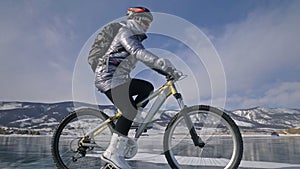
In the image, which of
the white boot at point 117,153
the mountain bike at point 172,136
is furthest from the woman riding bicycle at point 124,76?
the mountain bike at point 172,136

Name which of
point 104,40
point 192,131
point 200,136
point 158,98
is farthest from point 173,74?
point 104,40

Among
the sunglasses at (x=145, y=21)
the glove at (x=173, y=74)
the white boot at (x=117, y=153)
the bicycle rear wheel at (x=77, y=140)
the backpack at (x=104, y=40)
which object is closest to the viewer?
the white boot at (x=117, y=153)

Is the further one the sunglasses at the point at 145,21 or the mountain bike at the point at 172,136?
the sunglasses at the point at 145,21

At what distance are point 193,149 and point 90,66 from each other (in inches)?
74.6

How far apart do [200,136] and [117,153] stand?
115cm

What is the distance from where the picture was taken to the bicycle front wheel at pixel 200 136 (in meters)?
3.18

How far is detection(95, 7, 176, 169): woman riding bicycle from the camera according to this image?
311cm

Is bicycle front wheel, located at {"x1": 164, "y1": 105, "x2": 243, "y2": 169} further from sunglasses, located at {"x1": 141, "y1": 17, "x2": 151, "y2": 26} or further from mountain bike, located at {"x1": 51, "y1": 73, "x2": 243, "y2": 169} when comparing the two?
sunglasses, located at {"x1": 141, "y1": 17, "x2": 151, "y2": 26}

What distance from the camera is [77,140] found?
381 cm

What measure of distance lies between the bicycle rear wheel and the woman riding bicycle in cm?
53

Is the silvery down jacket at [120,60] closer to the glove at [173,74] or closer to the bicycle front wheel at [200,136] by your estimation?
the glove at [173,74]

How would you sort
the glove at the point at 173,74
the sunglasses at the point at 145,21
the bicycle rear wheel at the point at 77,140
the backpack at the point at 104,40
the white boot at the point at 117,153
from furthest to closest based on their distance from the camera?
the bicycle rear wheel at the point at 77,140 → the sunglasses at the point at 145,21 → the backpack at the point at 104,40 → the glove at the point at 173,74 → the white boot at the point at 117,153

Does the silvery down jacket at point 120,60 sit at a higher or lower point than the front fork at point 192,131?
higher

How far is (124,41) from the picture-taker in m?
3.20
